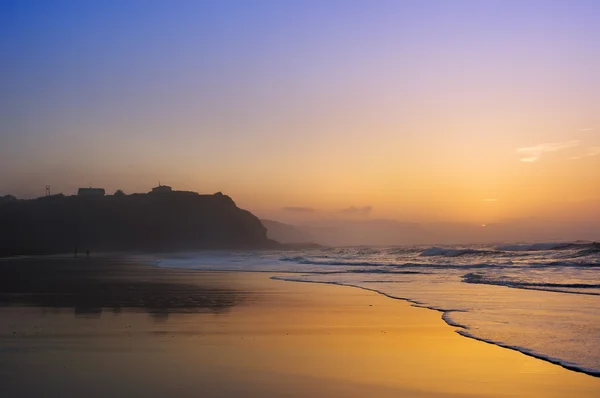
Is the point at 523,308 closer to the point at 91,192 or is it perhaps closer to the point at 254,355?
the point at 254,355

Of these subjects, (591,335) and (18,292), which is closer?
(591,335)

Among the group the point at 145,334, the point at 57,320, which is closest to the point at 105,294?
the point at 57,320

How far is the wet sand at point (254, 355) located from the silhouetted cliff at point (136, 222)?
13485 centimetres

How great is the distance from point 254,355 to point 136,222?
Answer: 161620 millimetres

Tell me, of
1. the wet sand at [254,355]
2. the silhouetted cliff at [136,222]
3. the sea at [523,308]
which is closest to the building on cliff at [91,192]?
the silhouetted cliff at [136,222]

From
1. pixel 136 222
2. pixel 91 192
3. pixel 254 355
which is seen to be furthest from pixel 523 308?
pixel 91 192

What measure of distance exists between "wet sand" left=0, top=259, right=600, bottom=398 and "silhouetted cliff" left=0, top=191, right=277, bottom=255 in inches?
5309

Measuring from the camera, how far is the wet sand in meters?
5.99

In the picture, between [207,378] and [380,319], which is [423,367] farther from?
[380,319]

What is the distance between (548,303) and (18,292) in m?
14.0

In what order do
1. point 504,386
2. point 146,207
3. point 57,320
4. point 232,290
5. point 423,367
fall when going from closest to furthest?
point 504,386 < point 423,367 < point 57,320 < point 232,290 < point 146,207

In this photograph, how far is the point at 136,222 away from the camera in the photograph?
163m

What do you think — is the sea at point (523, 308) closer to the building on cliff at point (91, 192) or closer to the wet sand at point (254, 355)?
the wet sand at point (254, 355)

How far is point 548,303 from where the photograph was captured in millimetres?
13594
